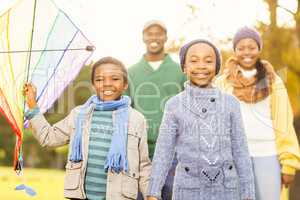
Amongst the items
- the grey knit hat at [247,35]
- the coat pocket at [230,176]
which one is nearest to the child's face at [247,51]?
the grey knit hat at [247,35]

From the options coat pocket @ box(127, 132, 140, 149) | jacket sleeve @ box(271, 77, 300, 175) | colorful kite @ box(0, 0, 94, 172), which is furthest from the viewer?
jacket sleeve @ box(271, 77, 300, 175)

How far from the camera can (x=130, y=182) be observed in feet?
14.4

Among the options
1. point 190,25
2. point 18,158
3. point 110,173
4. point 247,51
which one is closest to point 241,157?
point 110,173

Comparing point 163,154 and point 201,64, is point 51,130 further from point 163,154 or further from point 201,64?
point 201,64

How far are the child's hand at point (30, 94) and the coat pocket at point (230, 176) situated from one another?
1.36 meters

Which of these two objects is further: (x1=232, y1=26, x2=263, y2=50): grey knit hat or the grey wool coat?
(x1=232, y1=26, x2=263, y2=50): grey knit hat

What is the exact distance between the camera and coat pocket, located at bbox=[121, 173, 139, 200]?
4348mm

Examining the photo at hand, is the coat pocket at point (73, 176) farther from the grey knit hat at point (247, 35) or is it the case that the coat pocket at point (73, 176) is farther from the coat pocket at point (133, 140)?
the grey knit hat at point (247, 35)

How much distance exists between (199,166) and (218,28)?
297cm

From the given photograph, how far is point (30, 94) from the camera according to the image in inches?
181

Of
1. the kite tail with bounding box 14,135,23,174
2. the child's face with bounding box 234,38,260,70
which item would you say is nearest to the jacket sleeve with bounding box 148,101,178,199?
Result: the kite tail with bounding box 14,135,23,174

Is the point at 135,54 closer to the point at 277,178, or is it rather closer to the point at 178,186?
the point at 277,178

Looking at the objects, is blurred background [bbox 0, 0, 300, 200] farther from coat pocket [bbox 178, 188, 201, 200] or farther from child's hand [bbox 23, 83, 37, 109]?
coat pocket [bbox 178, 188, 201, 200]

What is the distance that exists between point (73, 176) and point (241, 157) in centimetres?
107
